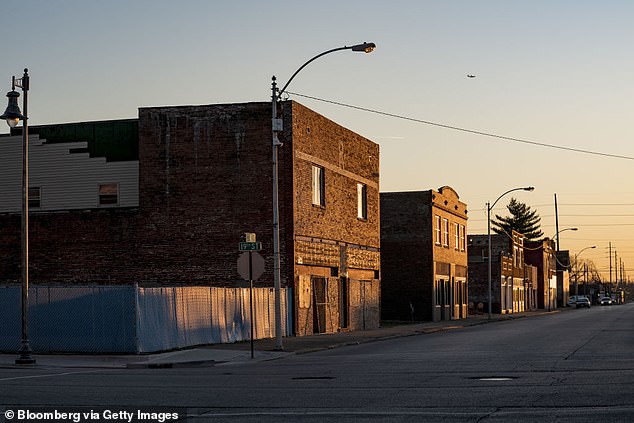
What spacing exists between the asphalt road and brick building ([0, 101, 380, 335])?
14.2 meters

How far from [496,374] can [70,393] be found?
8.48 m

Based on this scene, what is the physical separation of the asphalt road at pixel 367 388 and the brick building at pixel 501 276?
57958 millimetres

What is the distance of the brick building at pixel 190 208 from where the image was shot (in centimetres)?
4209

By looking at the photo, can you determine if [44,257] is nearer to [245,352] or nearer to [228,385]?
[245,352]

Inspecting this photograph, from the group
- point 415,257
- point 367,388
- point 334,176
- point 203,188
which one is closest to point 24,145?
point 367,388

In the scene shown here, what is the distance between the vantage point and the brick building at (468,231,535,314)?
3612 inches

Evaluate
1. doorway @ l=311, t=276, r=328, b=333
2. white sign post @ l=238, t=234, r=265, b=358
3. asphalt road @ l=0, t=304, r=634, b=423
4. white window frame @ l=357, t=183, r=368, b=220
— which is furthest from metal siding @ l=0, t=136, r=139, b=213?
asphalt road @ l=0, t=304, r=634, b=423

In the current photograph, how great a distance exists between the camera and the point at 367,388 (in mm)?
17859

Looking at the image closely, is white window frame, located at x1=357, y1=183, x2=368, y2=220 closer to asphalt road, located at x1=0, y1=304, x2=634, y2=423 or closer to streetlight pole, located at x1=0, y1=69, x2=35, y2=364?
asphalt road, located at x1=0, y1=304, x2=634, y2=423

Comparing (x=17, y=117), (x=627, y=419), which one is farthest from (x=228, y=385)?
(x=17, y=117)

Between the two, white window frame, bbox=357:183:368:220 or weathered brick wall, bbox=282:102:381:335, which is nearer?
weathered brick wall, bbox=282:102:381:335

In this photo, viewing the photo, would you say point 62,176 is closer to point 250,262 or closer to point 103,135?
point 103,135

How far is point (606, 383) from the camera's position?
17.7 meters

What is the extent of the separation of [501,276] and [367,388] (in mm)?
73308
